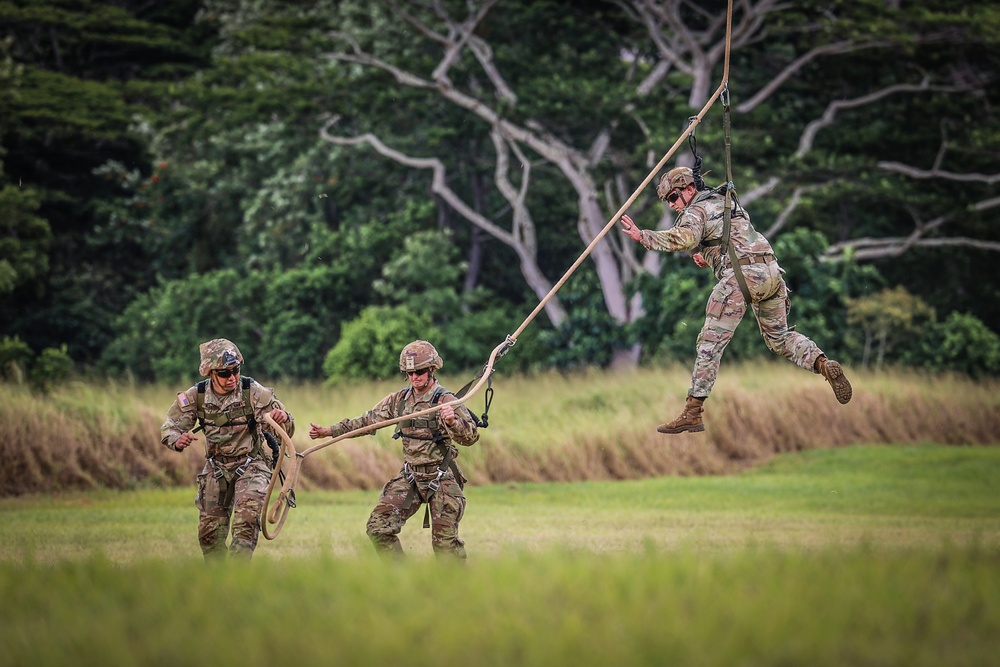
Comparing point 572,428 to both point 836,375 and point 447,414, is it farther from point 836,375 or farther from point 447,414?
point 447,414

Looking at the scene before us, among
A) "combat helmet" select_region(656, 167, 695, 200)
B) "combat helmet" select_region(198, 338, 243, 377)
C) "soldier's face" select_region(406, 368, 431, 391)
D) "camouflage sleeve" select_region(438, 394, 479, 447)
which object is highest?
"combat helmet" select_region(656, 167, 695, 200)

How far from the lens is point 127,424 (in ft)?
72.0

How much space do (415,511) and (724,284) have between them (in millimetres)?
3105

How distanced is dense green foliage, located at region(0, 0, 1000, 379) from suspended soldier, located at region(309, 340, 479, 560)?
20269 mm

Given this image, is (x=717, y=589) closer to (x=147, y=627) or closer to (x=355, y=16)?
(x=147, y=627)

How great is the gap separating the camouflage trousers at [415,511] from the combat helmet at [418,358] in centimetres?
87

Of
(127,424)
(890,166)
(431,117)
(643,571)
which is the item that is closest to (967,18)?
(890,166)

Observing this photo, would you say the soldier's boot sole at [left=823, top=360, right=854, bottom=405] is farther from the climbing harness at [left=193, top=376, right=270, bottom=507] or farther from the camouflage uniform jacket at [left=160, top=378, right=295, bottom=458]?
the climbing harness at [left=193, top=376, right=270, bottom=507]

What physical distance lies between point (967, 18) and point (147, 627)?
94.0 feet

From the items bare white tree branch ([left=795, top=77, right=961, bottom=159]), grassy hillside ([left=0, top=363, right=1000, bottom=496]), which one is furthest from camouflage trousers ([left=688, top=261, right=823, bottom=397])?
bare white tree branch ([left=795, top=77, right=961, bottom=159])

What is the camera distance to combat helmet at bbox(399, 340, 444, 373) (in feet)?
37.4

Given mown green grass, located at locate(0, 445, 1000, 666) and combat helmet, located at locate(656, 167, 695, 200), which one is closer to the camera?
mown green grass, located at locate(0, 445, 1000, 666)

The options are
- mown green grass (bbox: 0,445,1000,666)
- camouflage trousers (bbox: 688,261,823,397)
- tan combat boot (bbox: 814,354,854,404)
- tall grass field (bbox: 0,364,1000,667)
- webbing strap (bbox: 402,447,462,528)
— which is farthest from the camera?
camouflage trousers (bbox: 688,261,823,397)

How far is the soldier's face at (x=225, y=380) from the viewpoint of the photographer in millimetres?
11786
